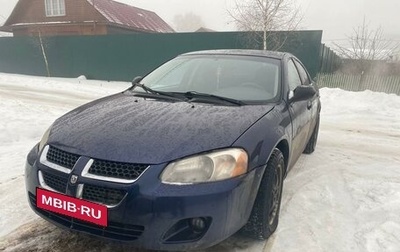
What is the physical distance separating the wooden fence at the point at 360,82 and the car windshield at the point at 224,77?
32.2 ft

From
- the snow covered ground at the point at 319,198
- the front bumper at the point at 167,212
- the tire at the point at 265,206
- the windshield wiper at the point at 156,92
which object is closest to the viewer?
the front bumper at the point at 167,212

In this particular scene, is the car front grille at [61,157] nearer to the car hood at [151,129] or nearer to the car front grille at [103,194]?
the car hood at [151,129]

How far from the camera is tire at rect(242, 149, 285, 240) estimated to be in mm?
2516

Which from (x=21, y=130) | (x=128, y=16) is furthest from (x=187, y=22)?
(x=21, y=130)

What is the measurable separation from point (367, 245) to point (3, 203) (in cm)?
322

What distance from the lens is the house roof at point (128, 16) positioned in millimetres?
24609

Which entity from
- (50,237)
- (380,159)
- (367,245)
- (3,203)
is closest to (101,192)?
(50,237)

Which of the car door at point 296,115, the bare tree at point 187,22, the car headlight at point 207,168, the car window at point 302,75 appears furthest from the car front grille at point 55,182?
the bare tree at point 187,22

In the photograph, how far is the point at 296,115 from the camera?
3.40m

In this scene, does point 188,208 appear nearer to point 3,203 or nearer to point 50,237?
point 50,237

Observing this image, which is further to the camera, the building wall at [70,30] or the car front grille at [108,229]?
the building wall at [70,30]

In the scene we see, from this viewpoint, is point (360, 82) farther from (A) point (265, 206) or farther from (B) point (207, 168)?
(B) point (207, 168)

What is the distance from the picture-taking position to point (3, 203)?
329 cm

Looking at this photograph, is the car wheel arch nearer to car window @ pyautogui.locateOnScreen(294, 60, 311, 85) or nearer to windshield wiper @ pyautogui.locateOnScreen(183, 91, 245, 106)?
windshield wiper @ pyautogui.locateOnScreen(183, 91, 245, 106)
